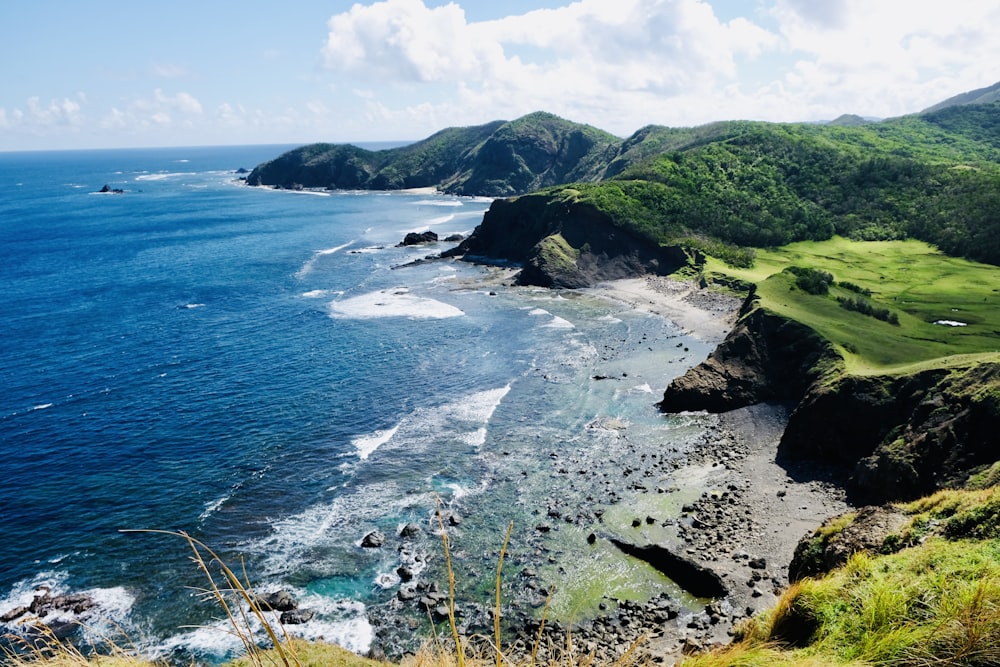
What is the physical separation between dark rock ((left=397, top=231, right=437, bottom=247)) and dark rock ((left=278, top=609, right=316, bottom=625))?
102 meters

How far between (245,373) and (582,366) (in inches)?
1270

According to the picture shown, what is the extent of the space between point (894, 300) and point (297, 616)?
2690 inches

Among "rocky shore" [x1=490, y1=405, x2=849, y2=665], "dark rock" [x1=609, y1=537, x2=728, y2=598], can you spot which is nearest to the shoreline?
"rocky shore" [x1=490, y1=405, x2=849, y2=665]

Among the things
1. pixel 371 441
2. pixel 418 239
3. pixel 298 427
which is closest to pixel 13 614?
pixel 298 427

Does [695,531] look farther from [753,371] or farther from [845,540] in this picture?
[753,371]

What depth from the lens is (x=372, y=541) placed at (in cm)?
3303

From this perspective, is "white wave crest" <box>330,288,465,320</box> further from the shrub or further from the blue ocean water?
the shrub

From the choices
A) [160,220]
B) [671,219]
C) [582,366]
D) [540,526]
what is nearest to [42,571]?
[540,526]

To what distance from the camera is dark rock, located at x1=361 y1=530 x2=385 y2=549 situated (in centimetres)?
3294

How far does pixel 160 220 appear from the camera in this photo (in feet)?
497

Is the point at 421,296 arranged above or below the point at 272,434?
above

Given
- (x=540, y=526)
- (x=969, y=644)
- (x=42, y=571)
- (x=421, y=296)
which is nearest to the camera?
(x=969, y=644)

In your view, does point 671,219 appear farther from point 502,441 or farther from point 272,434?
point 272,434

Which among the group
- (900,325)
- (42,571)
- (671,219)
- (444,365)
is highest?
(671,219)
